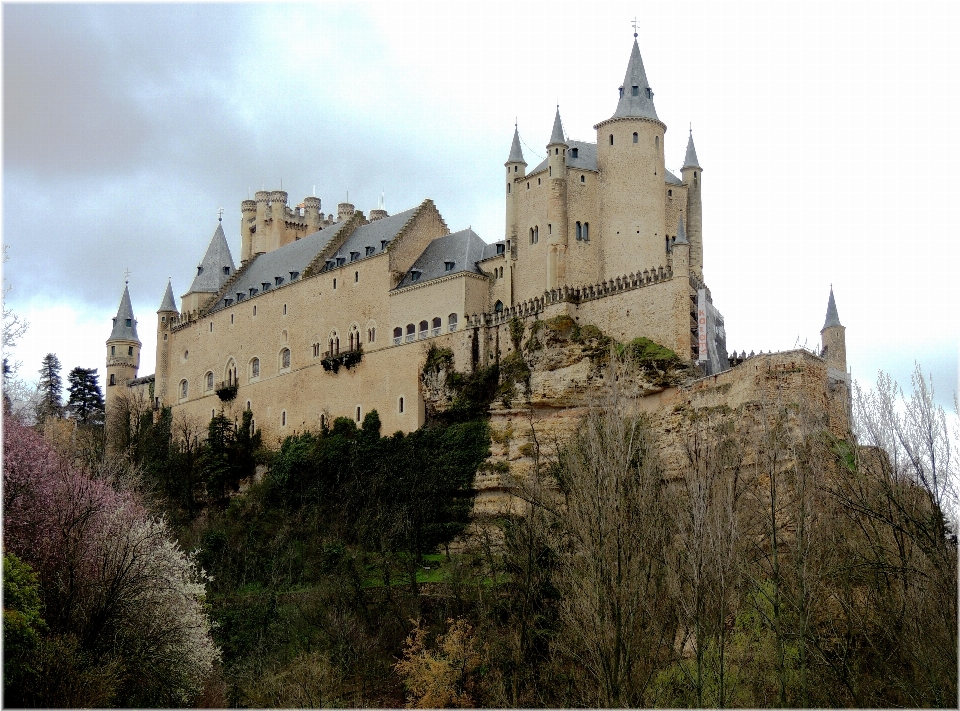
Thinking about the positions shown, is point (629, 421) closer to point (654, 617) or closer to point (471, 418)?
point (654, 617)

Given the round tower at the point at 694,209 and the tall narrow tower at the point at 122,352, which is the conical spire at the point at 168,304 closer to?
the tall narrow tower at the point at 122,352

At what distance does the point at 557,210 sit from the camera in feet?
199

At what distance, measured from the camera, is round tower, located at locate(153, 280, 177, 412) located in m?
84.1

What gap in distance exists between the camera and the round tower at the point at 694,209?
203 ft

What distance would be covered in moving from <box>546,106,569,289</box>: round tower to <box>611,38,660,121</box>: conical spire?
3.01 m

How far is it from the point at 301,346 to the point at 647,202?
22598 millimetres

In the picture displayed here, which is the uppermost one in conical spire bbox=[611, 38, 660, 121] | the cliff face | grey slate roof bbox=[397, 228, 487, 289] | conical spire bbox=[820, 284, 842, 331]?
conical spire bbox=[611, 38, 660, 121]

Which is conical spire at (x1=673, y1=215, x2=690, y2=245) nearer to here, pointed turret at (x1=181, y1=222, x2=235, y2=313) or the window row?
the window row

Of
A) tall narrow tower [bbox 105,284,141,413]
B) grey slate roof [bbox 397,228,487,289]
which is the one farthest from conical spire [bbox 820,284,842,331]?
tall narrow tower [bbox 105,284,141,413]

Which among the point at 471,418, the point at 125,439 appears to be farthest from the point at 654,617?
the point at 125,439

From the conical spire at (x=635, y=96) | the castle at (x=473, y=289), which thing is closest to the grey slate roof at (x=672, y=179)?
the castle at (x=473, y=289)

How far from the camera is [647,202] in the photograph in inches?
2378

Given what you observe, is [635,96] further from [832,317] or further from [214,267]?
[214,267]

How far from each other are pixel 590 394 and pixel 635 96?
15.3m
